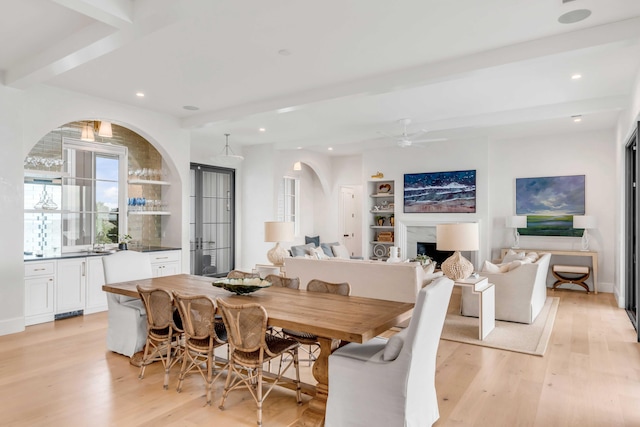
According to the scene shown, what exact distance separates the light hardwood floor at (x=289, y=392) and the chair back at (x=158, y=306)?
1.56ft

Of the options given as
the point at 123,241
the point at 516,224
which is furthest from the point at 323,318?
the point at 516,224

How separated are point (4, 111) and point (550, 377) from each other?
621 centimetres

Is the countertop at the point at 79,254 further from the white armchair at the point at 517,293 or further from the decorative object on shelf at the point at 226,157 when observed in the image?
the white armchair at the point at 517,293

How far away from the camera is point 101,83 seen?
192 inches

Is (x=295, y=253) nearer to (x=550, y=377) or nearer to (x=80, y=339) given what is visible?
(x=80, y=339)

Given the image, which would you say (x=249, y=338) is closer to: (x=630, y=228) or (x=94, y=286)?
(x=94, y=286)

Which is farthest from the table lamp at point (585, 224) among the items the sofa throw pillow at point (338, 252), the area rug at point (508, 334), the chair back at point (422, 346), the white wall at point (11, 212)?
the white wall at point (11, 212)

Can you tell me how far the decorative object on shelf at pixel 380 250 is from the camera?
938cm

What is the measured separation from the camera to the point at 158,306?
3.26 m

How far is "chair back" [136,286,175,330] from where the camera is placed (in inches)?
126

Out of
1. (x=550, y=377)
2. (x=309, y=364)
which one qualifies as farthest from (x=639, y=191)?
(x=309, y=364)

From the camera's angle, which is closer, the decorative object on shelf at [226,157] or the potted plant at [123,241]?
the potted plant at [123,241]

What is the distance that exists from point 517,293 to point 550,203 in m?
3.51

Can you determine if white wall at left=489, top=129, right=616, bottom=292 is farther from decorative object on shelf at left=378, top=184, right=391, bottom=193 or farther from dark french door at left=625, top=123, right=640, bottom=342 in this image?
decorative object on shelf at left=378, top=184, right=391, bottom=193
